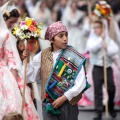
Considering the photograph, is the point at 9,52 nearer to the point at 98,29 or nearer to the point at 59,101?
the point at 59,101

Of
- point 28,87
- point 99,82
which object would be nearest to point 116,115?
point 99,82

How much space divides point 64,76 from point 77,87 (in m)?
0.24

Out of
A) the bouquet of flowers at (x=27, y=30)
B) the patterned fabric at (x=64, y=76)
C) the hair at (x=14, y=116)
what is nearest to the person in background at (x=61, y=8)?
the bouquet of flowers at (x=27, y=30)

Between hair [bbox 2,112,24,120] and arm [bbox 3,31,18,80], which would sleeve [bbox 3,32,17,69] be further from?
hair [bbox 2,112,24,120]

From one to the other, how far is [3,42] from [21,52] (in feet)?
2.35

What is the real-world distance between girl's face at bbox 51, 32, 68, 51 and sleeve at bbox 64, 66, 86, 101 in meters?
0.40

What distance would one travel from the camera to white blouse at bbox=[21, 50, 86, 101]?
7.94 m

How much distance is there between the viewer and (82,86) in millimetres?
7969

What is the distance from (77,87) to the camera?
26.0 feet

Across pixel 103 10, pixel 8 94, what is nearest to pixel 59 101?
pixel 8 94

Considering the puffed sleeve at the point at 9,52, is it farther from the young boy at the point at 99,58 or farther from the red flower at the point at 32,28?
the young boy at the point at 99,58

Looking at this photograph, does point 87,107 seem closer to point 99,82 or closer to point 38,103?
point 99,82

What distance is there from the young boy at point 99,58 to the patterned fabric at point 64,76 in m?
3.67

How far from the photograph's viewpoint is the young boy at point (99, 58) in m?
11.8
